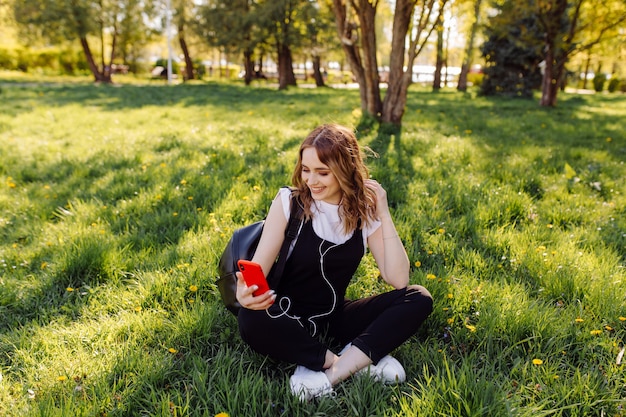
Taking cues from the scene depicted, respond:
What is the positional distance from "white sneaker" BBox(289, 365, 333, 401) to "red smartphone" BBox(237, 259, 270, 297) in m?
0.44

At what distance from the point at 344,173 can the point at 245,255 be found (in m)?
0.63

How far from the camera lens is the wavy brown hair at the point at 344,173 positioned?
2.18 meters

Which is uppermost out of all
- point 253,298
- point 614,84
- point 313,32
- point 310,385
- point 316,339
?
point 313,32

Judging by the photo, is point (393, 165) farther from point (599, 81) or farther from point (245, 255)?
point (599, 81)

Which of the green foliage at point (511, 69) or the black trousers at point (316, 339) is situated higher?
the green foliage at point (511, 69)

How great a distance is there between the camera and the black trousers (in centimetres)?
208

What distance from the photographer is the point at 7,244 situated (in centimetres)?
359

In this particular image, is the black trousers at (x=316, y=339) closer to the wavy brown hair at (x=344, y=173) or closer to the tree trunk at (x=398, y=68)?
the wavy brown hair at (x=344, y=173)

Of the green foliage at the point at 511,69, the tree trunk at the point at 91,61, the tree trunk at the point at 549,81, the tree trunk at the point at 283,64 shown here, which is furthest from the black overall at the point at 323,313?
the tree trunk at the point at 91,61

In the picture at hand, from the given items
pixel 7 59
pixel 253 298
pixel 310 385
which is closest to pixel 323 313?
pixel 310 385

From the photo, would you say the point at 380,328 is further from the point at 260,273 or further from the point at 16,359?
the point at 16,359

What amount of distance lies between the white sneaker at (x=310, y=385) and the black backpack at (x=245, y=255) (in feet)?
1.49

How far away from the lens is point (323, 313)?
240cm

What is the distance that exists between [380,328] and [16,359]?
5.77 ft
